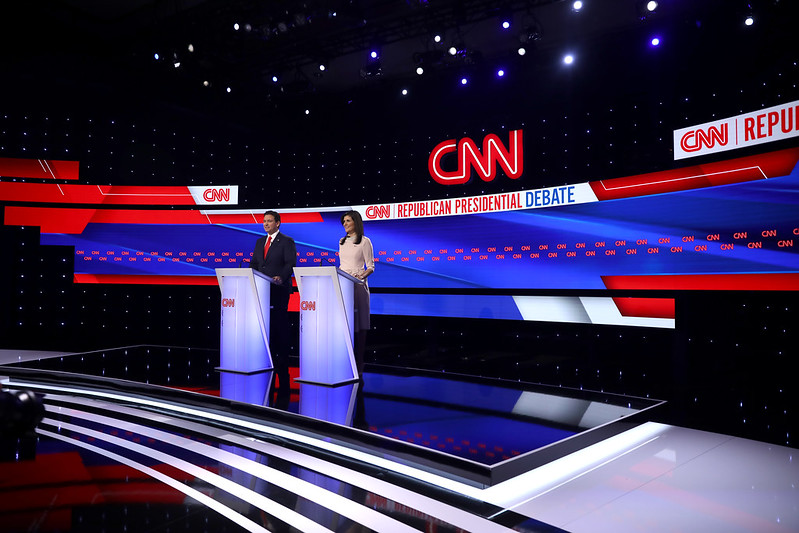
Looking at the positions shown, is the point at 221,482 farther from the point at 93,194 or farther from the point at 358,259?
the point at 93,194

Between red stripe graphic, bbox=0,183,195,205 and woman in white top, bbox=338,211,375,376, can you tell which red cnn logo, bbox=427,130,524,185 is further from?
red stripe graphic, bbox=0,183,195,205

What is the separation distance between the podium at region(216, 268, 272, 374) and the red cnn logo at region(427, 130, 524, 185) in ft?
8.77

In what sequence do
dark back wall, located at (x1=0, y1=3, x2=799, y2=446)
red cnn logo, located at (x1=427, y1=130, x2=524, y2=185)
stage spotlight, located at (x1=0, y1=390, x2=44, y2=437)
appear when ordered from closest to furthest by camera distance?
stage spotlight, located at (x1=0, y1=390, x2=44, y2=437) → dark back wall, located at (x1=0, y1=3, x2=799, y2=446) → red cnn logo, located at (x1=427, y1=130, x2=524, y2=185)

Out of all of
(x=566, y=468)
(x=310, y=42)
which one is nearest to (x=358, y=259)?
(x=566, y=468)

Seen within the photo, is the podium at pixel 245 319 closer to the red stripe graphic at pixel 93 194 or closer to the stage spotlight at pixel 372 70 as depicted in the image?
the stage spotlight at pixel 372 70

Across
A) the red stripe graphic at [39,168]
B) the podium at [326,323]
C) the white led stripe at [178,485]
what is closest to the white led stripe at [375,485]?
the white led stripe at [178,485]

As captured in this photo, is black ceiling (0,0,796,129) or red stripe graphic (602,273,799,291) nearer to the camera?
red stripe graphic (602,273,799,291)

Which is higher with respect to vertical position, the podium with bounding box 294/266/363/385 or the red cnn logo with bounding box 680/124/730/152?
the red cnn logo with bounding box 680/124/730/152

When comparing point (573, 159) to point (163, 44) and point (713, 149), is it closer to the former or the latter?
point (713, 149)

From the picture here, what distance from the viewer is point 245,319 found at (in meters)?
4.75

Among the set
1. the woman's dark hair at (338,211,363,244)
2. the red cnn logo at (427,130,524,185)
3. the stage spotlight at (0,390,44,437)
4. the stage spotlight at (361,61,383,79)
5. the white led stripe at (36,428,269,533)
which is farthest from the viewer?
the stage spotlight at (361,61,383,79)

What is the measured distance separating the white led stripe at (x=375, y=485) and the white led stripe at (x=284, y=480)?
0.16 meters

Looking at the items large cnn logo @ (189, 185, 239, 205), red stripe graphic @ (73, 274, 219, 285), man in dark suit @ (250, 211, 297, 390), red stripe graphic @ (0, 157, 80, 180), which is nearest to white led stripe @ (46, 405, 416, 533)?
man in dark suit @ (250, 211, 297, 390)

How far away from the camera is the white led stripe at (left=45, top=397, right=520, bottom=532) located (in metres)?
2.27
